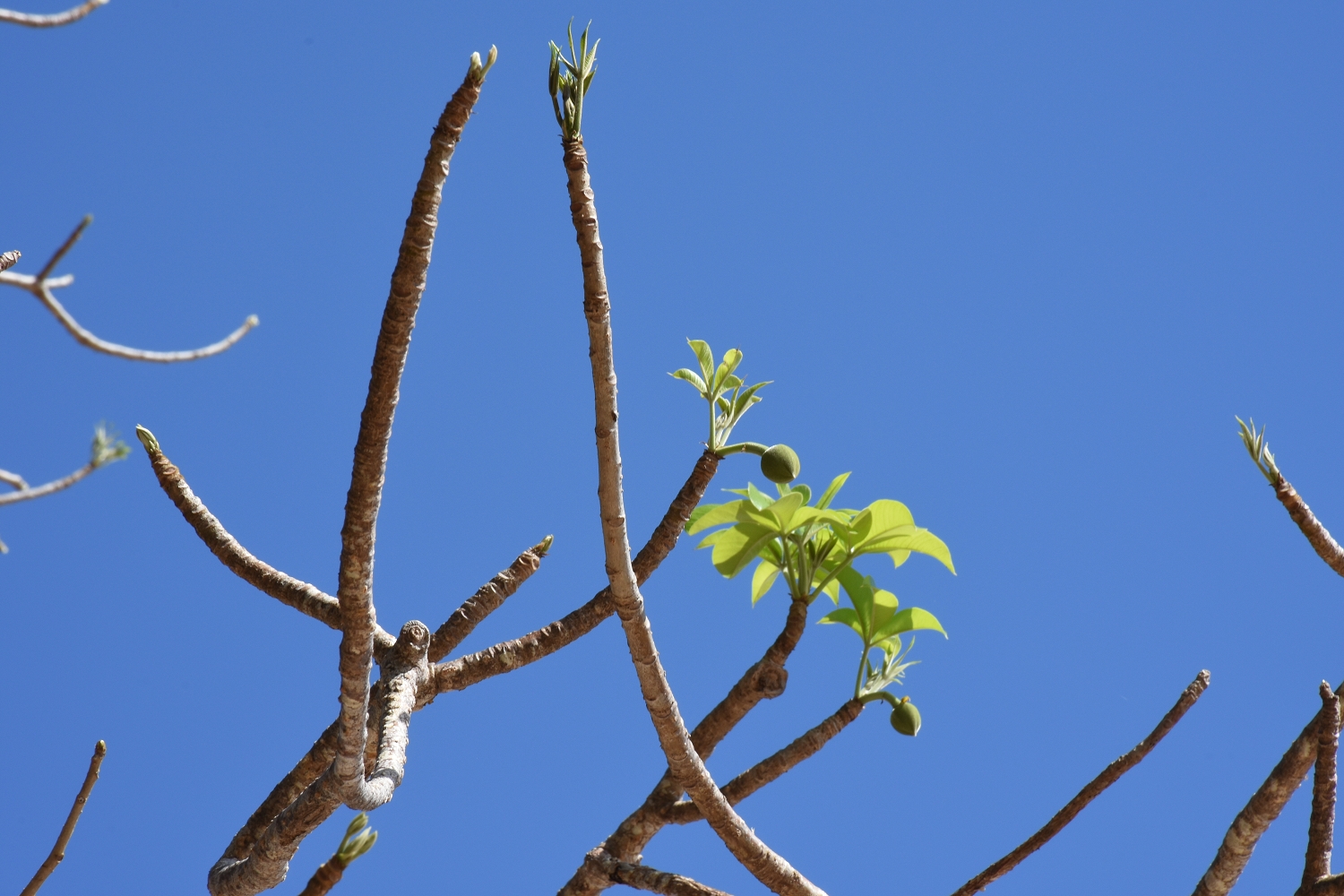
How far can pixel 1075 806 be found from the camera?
2447 mm

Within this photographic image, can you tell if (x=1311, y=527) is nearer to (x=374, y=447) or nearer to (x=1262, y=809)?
(x=1262, y=809)

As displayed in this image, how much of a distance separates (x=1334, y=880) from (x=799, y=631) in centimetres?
114

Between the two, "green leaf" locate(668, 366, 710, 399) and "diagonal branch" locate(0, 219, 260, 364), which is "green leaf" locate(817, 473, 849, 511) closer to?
"green leaf" locate(668, 366, 710, 399)

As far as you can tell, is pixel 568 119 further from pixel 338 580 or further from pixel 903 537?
pixel 903 537

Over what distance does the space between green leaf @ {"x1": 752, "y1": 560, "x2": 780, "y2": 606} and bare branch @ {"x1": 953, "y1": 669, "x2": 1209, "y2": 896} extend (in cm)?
78

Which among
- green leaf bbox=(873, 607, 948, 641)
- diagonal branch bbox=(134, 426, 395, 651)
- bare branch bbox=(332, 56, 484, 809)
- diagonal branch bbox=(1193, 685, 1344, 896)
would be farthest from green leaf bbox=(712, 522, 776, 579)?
diagonal branch bbox=(1193, 685, 1344, 896)

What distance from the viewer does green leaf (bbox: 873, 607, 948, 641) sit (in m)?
2.82

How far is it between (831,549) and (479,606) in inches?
33.1

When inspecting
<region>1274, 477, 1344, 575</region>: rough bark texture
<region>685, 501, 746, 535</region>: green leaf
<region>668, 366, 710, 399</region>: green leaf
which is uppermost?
→ <region>668, 366, 710, 399</region>: green leaf

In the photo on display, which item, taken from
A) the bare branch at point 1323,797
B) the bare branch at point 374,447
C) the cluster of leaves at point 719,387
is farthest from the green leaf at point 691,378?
the bare branch at point 1323,797

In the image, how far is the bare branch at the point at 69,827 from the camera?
202cm

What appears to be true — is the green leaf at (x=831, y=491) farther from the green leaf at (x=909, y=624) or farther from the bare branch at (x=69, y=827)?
the bare branch at (x=69, y=827)

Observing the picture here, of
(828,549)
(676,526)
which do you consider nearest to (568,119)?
(676,526)

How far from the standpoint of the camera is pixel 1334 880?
2.12 m
